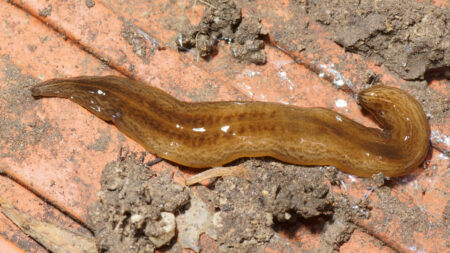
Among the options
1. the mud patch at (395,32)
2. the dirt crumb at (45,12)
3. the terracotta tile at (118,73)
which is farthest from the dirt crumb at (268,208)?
the dirt crumb at (45,12)

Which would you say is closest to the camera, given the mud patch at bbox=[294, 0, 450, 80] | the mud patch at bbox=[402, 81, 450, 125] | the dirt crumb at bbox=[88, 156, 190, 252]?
the dirt crumb at bbox=[88, 156, 190, 252]

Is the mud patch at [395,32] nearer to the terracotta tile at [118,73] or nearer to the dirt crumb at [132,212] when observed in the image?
the terracotta tile at [118,73]

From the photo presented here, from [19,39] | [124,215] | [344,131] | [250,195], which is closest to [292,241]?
[250,195]

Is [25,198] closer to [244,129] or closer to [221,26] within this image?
[244,129]

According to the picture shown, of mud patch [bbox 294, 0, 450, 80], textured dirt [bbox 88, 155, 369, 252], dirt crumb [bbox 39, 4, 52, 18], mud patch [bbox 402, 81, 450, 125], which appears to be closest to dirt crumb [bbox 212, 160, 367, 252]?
textured dirt [bbox 88, 155, 369, 252]

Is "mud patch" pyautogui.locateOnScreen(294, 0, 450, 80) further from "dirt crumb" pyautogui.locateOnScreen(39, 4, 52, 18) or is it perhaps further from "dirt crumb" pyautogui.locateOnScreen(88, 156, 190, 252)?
"dirt crumb" pyautogui.locateOnScreen(39, 4, 52, 18)

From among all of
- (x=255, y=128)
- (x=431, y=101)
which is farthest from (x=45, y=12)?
(x=431, y=101)
